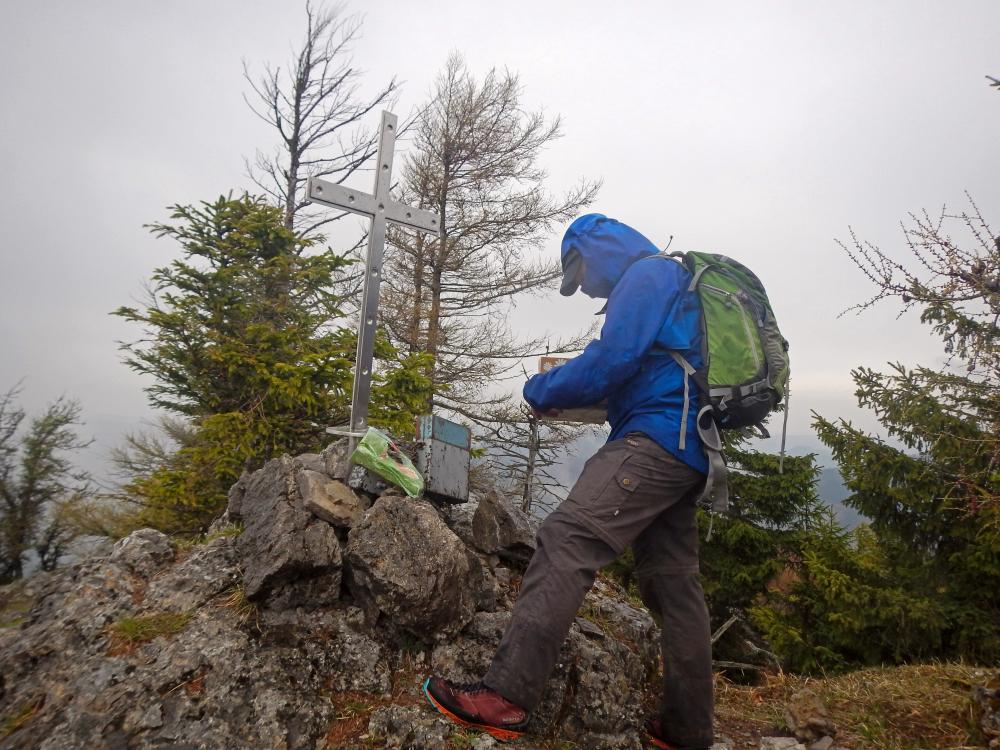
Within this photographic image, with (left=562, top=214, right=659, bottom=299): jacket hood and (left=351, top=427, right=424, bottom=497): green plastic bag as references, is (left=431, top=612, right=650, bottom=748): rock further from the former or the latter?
(left=562, top=214, right=659, bottom=299): jacket hood

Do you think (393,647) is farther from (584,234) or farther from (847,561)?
(847,561)

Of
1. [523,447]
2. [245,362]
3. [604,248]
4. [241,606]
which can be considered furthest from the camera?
[523,447]

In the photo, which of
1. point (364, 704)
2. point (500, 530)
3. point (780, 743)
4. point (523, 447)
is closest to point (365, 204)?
point (500, 530)

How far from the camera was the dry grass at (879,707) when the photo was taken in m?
3.04

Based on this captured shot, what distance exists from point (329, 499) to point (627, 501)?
1.83 meters

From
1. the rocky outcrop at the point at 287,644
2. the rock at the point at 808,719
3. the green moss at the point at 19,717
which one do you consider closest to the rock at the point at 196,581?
the rocky outcrop at the point at 287,644

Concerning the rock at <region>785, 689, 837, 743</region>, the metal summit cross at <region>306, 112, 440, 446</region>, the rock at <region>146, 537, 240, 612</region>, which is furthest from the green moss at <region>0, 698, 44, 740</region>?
the rock at <region>785, 689, 837, 743</region>

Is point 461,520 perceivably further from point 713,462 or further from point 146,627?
point 713,462

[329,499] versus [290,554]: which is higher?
[329,499]

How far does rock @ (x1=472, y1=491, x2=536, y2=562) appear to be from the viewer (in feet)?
13.1

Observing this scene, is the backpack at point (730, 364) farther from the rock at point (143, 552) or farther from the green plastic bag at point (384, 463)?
the rock at point (143, 552)

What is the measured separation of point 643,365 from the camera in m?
2.82

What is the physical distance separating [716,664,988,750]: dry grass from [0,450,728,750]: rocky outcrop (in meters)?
0.69

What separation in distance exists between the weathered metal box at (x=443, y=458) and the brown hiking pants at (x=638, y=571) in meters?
1.45
